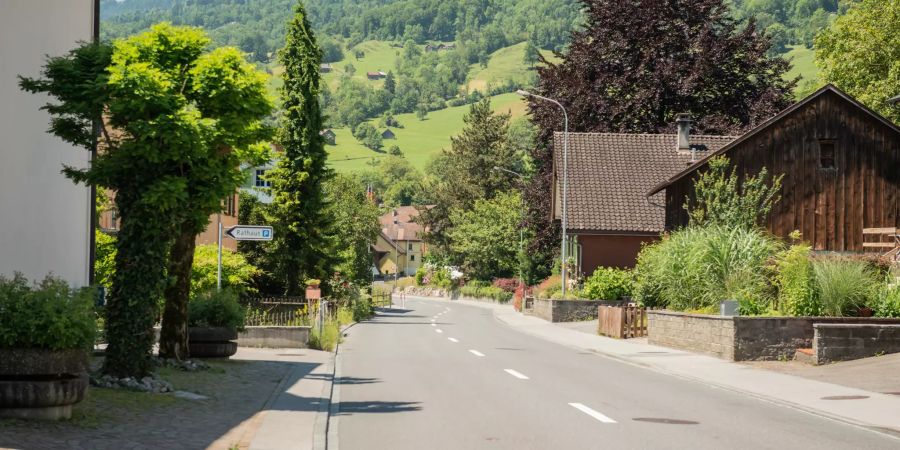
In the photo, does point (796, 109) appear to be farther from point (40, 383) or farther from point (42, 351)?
point (40, 383)

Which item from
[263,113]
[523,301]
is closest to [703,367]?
[263,113]

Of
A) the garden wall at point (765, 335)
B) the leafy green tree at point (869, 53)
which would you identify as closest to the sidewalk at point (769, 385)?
the garden wall at point (765, 335)

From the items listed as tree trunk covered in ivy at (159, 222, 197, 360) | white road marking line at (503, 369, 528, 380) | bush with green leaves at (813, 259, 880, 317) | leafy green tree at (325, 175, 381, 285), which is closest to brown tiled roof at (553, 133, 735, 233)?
leafy green tree at (325, 175, 381, 285)

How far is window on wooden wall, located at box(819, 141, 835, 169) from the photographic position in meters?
38.7

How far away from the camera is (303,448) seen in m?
11.0

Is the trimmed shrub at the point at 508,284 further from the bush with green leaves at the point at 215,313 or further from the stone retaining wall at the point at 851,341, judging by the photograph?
the bush with green leaves at the point at 215,313

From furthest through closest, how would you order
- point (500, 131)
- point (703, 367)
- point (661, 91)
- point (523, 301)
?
point (500, 131)
point (523, 301)
point (661, 91)
point (703, 367)

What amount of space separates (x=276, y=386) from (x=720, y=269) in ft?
45.5

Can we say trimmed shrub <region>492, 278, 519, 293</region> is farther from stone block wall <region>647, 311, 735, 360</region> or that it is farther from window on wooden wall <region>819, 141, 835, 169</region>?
stone block wall <region>647, 311, 735, 360</region>

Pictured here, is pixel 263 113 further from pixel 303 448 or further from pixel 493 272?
pixel 493 272

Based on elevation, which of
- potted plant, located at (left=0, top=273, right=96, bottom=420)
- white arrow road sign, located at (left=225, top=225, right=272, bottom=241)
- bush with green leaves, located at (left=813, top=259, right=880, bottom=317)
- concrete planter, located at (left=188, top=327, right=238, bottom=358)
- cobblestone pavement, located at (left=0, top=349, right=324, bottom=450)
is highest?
white arrow road sign, located at (left=225, top=225, right=272, bottom=241)

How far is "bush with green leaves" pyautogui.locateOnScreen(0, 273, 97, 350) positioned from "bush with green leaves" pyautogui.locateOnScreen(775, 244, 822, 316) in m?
16.9

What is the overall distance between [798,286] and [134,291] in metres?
15.4

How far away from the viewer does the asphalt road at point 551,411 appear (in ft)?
39.0
